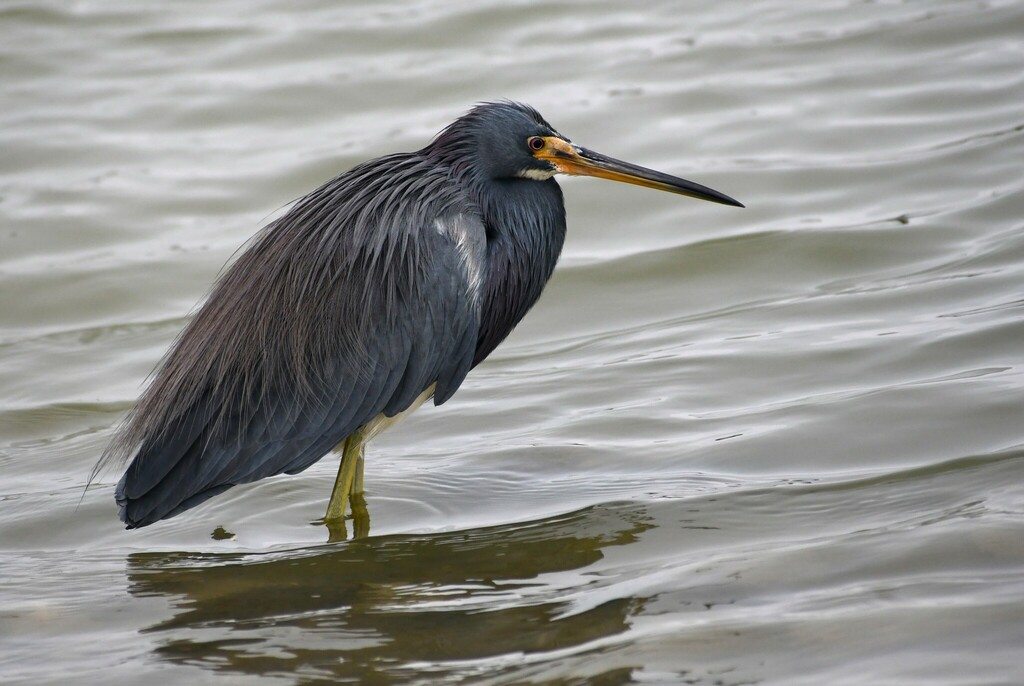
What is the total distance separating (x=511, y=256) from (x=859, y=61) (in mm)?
7219

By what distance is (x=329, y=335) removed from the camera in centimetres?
528

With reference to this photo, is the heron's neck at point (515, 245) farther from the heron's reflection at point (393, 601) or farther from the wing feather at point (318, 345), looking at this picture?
the heron's reflection at point (393, 601)

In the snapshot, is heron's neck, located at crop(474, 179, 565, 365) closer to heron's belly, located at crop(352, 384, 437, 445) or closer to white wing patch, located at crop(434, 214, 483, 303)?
white wing patch, located at crop(434, 214, 483, 303)

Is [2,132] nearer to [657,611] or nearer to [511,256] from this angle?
[511,256]

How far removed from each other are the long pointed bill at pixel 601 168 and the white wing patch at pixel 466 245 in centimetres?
51

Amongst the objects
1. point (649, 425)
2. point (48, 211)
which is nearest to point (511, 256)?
point (649, 425)

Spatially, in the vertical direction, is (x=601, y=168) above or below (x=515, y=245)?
above

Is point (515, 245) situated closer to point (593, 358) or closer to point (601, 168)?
point (601, 168)

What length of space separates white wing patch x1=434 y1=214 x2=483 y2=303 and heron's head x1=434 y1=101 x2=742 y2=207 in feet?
0.99

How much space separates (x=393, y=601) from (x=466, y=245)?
1588 millimetres

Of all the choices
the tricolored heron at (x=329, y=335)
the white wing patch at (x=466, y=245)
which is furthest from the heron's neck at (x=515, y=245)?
the white wing patch at (x=466, y=245)

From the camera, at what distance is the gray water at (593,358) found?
4.19 meters

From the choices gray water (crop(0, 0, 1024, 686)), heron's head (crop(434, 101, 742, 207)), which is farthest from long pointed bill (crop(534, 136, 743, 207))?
gray water (crop(0, 0, 1024, 686))

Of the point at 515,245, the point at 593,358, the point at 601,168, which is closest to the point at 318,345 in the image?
the point at 515,245
